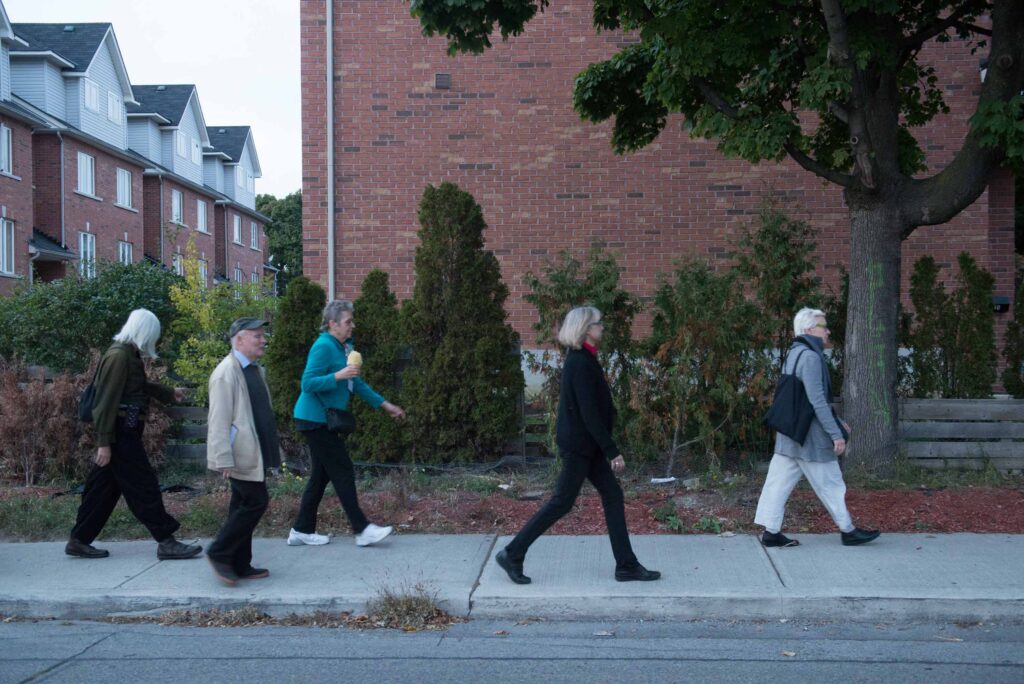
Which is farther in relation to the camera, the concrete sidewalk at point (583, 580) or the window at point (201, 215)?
the window at point (201, 215)

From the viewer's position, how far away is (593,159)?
1411 centimetres

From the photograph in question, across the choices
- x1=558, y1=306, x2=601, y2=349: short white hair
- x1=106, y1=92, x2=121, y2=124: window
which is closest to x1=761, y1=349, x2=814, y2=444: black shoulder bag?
x1=558, y1=306, x2=601, y2=349: short white hair

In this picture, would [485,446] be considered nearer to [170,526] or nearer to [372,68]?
[170,526]

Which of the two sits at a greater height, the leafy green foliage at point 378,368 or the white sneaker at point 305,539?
the leafy green foliage at point 378,368

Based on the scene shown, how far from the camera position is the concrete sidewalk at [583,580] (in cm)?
596

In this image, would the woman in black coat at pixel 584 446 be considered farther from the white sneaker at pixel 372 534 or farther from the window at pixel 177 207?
the window at pixel 177 207

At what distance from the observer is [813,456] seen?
699 centimetres

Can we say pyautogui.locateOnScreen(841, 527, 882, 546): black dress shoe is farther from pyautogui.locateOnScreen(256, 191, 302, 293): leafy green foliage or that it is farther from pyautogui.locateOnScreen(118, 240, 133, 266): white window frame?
pyautogui.locateOnScreen(256, 191, 302, 293): leafy green foliage

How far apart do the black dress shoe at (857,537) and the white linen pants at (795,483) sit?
5cm

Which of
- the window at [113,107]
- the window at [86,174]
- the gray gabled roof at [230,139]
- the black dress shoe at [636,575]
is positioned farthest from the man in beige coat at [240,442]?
the gray gabled roof at [230,139]

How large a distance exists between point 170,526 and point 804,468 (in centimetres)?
463

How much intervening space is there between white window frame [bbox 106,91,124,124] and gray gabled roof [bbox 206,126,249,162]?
35.2 feet

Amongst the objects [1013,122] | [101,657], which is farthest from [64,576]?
[1013,122]

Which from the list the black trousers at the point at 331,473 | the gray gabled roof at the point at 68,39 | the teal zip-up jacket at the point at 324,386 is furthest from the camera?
the gray gabled roof at the point at 68,39
